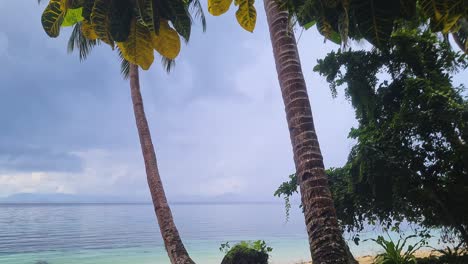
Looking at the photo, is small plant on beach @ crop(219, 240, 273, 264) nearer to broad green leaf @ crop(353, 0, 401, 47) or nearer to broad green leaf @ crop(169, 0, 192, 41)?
broad green leaf @ crop(169, 0, 192, 41)

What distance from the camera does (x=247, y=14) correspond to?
7.93ft

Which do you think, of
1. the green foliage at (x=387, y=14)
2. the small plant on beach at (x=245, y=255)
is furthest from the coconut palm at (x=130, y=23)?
the small plant on beach at (x=245, y=255)

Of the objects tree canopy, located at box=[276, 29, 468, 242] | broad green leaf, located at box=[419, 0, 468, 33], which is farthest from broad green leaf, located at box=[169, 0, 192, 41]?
tree canopy, located at box=[276, 29, 468, 242]

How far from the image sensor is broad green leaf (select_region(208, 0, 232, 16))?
2.28m

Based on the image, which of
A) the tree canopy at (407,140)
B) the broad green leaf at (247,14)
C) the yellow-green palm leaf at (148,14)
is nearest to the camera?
the yellow-green palm leaf at (148,14)

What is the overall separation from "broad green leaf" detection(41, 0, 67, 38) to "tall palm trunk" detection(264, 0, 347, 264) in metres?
1.73

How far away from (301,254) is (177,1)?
20.2 m

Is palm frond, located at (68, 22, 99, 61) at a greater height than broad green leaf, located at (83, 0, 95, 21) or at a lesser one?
greater

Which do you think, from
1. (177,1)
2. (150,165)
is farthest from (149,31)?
(150,165)

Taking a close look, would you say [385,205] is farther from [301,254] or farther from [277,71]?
[301,254]

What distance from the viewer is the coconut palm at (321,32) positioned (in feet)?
6.06

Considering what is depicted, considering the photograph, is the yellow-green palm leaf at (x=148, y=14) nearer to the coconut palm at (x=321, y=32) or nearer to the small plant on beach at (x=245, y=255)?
the coconut palm at (x=321, y=32)

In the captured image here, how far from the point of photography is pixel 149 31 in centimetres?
239

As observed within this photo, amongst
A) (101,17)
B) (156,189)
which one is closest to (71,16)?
(101,17)
